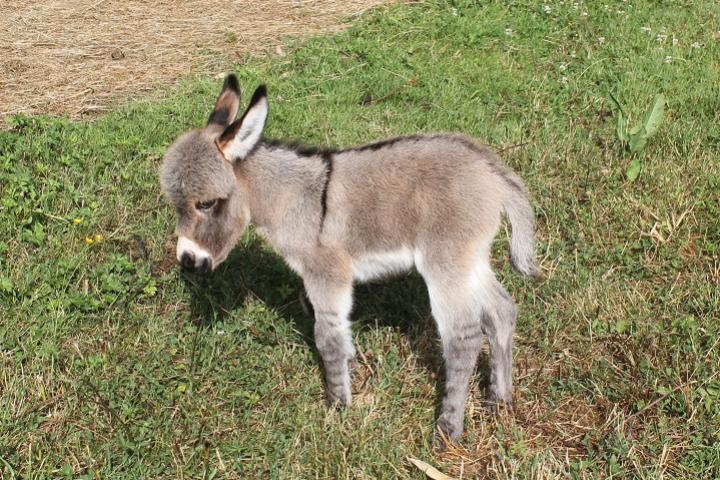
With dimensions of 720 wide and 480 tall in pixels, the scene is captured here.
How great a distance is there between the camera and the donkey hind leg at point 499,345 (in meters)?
4.16

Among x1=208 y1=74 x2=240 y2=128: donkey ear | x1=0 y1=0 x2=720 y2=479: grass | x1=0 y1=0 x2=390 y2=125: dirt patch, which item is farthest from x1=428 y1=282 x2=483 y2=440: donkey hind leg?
x1=0 y1=0 x2=390 y2=125: dirt patch

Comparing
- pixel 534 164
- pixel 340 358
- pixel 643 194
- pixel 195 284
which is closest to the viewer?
pixel 340 358

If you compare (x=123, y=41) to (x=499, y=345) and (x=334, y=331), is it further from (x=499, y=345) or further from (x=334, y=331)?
(x=499, y=345)

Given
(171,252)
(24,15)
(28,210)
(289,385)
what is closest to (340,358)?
(289,385)

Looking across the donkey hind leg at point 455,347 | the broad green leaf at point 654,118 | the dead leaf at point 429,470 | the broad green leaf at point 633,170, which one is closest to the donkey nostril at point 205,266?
the donkey hind leg at point 455,347

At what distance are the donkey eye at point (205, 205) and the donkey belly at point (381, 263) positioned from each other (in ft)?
2.49

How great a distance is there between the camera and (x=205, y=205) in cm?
409

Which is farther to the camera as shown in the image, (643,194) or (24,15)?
(24,15)

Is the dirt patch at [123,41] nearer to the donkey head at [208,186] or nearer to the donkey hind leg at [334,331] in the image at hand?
the donkey head at [208,186]

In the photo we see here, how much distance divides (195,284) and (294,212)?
103 centimetres

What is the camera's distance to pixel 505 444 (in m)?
3.93

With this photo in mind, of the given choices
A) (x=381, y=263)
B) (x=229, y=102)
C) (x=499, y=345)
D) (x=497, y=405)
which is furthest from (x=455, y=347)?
(x=229, y=102)

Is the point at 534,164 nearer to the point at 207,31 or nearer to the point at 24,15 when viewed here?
the point at 207,31

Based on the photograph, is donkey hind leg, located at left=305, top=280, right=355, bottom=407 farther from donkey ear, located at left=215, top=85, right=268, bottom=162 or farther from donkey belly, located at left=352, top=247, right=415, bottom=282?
donkey ear, located at left=215, top=85, right=268, bottom=162
